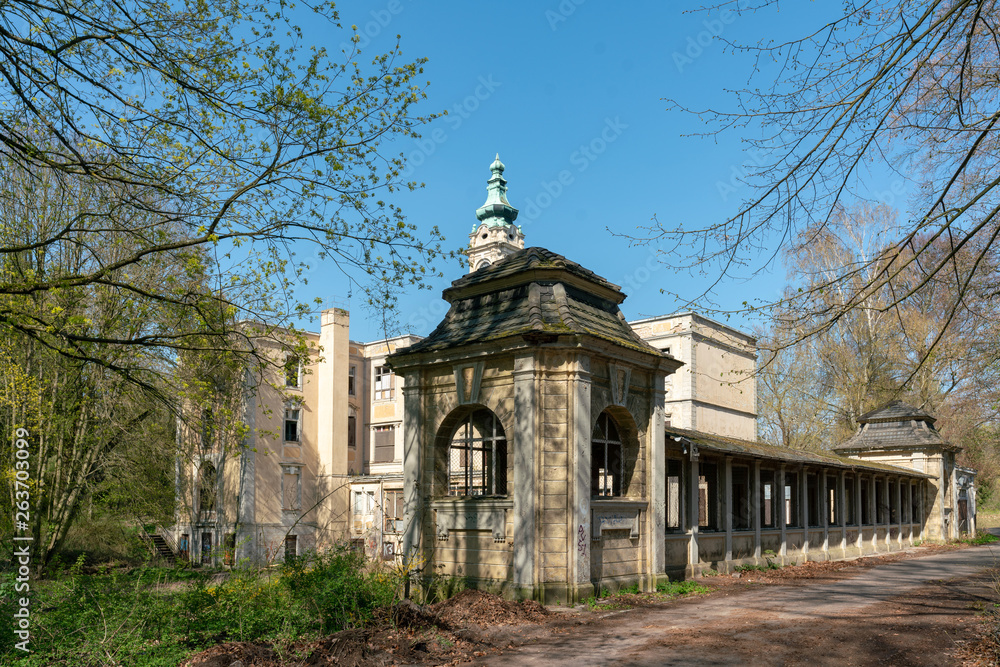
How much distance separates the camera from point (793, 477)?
25.1 m

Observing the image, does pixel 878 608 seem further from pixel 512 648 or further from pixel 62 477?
pixel 62 477

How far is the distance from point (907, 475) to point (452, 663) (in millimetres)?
29672

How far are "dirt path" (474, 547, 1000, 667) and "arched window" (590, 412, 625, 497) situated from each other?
2.71 m

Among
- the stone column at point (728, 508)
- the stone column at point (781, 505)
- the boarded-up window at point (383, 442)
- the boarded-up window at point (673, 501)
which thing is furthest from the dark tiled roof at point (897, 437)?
the boarded-up window at point (383, 442)

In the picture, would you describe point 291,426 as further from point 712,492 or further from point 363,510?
point 712,492

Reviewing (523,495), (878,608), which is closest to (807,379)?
(878,608)

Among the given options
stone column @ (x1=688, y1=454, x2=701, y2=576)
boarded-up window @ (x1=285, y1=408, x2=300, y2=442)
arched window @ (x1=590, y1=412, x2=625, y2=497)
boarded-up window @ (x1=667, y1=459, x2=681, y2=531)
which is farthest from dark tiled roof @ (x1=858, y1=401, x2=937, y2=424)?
boarded-up window @ (x1=285, y1=408, x2=300, y2=442)

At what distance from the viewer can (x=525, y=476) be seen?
13.0m

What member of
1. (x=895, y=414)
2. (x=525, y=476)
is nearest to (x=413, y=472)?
(x=525, y=476)

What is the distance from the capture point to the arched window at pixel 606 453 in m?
14.7

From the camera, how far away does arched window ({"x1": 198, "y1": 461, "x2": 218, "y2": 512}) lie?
→ 120 ft

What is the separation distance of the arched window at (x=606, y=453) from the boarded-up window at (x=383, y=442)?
25.6 meters

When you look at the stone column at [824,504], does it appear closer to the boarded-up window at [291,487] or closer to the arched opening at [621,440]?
the arched opening at [621,440]

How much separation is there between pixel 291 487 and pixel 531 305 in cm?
2796
